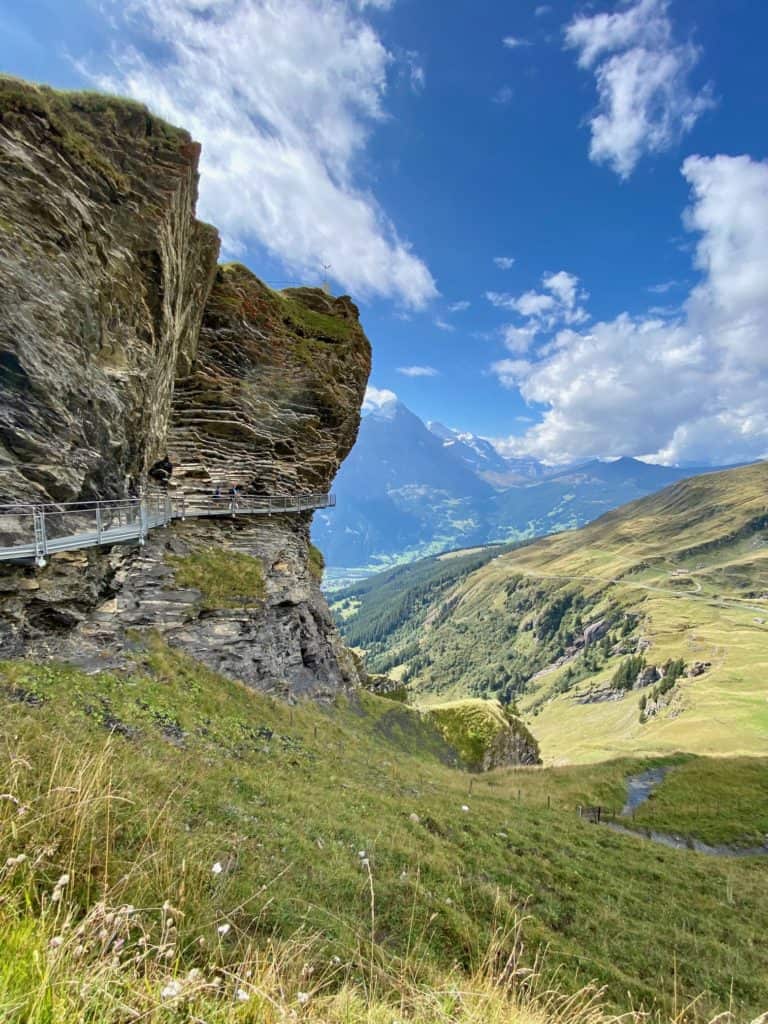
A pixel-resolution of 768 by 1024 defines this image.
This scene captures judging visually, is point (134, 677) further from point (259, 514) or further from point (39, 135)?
point (39, 135)

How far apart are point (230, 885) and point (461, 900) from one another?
19.9 feet

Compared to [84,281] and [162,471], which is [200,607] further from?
[84,281]

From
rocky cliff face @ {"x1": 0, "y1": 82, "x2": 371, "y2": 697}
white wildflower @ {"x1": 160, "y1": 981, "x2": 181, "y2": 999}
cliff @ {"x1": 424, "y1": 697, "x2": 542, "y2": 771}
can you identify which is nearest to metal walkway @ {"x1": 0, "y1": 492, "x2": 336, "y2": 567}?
rocky cliff face @ {"x1": 0, "y1": 82, "x2": 371, "y2": 697}

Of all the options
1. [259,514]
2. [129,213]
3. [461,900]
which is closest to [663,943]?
[461,900]

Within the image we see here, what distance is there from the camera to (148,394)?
67.8ft

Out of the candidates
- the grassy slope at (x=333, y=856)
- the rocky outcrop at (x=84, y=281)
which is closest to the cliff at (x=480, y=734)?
the grassy slope at (x=333, y=856)

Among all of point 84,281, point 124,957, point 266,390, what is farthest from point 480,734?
point 84,281

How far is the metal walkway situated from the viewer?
1348 cm

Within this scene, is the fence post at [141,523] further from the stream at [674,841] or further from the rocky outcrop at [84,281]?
the stream at [674,841]

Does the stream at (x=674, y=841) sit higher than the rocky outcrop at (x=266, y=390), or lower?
lower

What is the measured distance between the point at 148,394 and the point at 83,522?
7727 mm

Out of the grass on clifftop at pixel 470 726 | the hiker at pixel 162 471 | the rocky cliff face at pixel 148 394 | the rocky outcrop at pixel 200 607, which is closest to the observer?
the rocky cliff face at pixel 148 394

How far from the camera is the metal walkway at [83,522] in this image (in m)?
13.5

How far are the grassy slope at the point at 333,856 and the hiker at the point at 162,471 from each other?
12.5 meters
